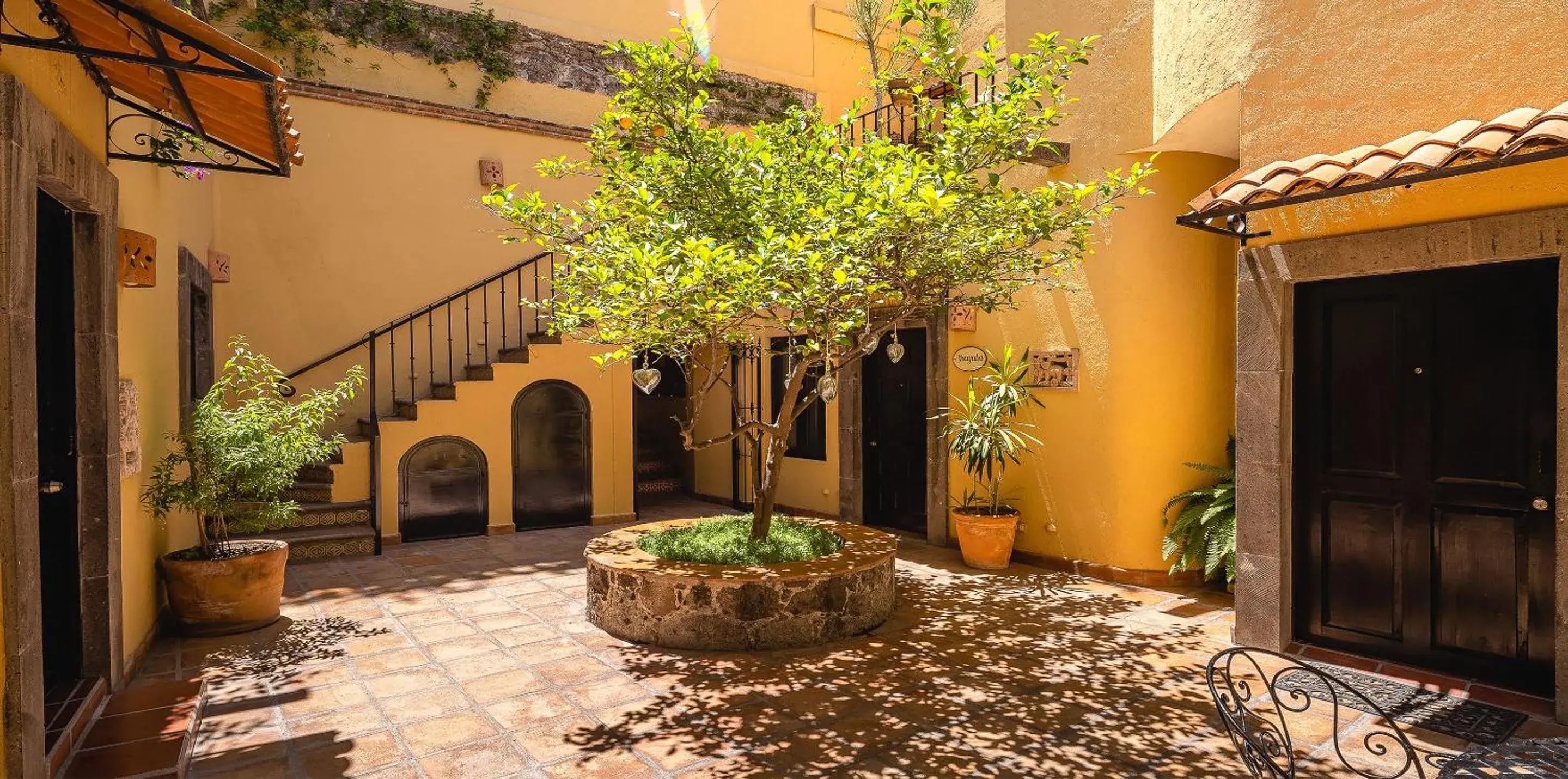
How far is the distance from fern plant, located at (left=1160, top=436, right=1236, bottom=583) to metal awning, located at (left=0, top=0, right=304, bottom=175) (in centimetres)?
592

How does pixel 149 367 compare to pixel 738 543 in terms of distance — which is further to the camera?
pixel 738 543

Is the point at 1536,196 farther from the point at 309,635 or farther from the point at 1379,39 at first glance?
the point at 309,635

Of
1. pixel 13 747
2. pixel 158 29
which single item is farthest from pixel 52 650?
pixel 158 29

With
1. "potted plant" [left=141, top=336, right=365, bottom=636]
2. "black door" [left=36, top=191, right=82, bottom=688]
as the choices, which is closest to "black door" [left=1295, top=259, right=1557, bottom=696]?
"potted plant" [left=141, top=336, right=365, bottom=636]

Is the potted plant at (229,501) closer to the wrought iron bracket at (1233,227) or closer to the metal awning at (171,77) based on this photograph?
the metal awning at (171,77)

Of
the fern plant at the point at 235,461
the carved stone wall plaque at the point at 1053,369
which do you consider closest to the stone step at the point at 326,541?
the fern plant at the point at 235,461

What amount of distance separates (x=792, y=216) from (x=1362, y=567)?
3.61m

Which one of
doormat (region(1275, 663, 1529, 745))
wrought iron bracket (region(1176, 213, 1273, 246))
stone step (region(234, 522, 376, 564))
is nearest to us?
doormat (region(1275, 663, 1529, 745))

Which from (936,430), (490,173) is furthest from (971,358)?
(490,173)

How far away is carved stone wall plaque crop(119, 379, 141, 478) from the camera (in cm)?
418

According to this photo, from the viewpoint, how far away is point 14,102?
2.70 meters

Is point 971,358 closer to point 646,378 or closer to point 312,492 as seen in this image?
point 646,378

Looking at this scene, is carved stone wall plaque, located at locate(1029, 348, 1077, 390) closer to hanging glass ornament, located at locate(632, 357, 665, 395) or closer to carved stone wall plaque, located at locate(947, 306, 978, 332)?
carved stone wall plaque, located at locate(947, 306, 978, 332)

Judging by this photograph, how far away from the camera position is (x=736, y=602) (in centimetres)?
479
